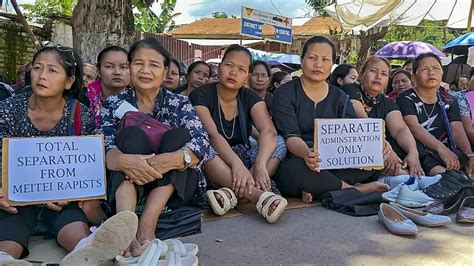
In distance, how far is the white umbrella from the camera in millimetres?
8570

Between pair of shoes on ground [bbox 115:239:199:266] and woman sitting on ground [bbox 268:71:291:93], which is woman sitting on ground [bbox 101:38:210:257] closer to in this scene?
pair of shoes on ground [bbox 115:239:199:266]

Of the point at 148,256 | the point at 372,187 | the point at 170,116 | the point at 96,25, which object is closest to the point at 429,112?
the point at 372,187

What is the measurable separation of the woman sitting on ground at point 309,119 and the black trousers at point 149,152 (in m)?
0.89

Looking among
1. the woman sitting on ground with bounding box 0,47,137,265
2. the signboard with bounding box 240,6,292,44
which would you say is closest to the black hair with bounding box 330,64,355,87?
the woman sitting on ground with bounding box 0,47,137,265

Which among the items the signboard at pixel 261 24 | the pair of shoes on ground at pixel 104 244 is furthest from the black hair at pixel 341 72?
the signboard at pixel 261 24

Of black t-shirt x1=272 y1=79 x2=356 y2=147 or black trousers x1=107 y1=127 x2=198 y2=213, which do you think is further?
black t-shirt x1=272 y1=79 x2=356 y2=147

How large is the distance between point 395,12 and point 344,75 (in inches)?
212

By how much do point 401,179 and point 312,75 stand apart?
1.05 metres

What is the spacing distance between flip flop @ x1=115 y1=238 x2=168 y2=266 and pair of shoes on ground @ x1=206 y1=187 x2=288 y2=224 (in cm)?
79

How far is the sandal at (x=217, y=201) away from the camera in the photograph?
A: 2.86 m

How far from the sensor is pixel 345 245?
8.09 feet

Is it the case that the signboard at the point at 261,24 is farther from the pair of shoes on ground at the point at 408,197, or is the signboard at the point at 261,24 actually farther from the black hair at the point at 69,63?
the black hair at the point at 69,63

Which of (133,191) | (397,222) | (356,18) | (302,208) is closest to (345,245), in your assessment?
(397,222)

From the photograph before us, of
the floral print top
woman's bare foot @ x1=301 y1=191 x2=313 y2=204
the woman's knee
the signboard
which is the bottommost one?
woman's bare foot @ x1=301 y1=191 x2=313 y2=204
